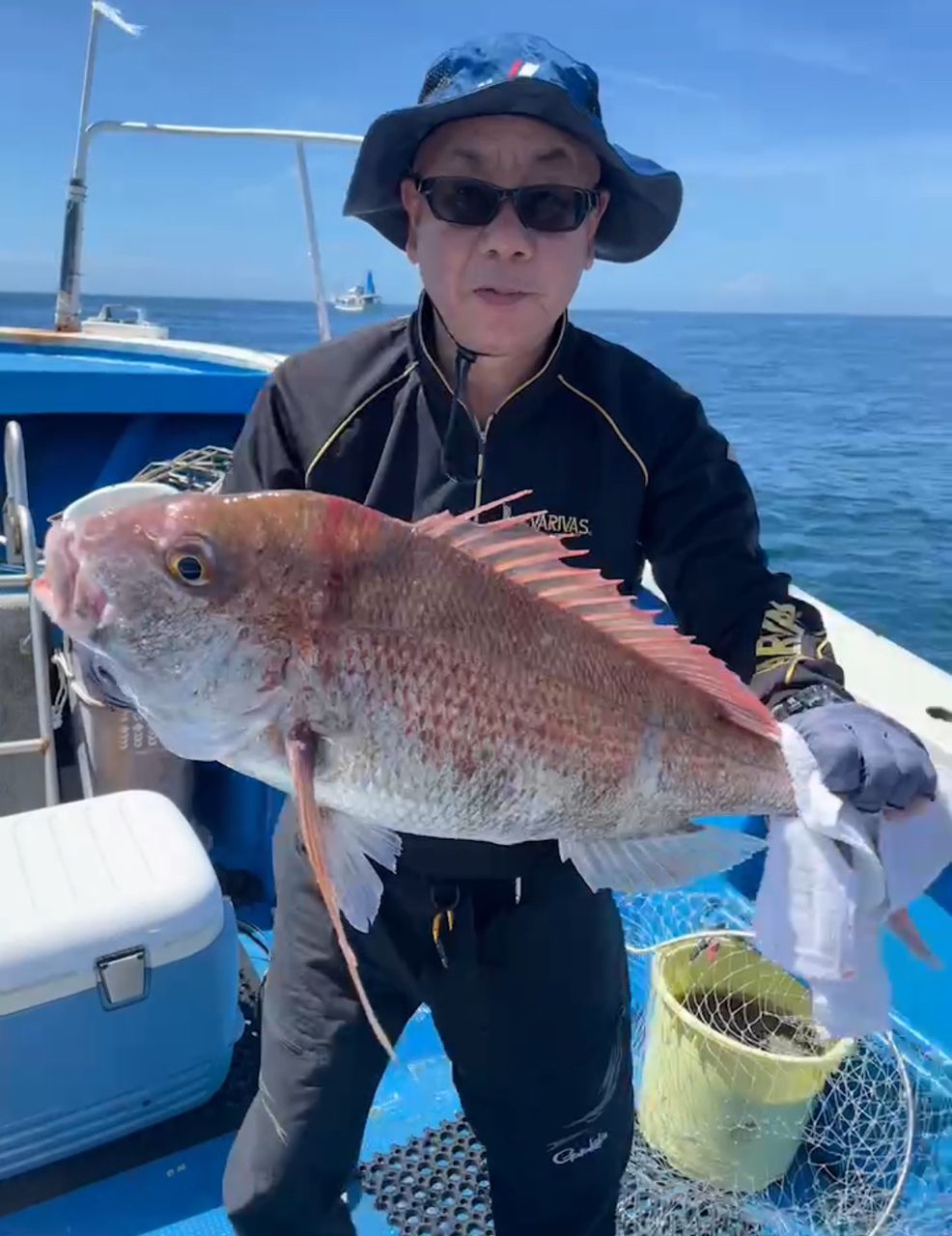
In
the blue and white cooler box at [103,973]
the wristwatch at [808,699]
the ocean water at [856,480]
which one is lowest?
the ocean water at [856,480]

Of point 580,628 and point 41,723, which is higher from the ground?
point 580,628

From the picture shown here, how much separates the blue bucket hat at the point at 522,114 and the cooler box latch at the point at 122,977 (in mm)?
1641

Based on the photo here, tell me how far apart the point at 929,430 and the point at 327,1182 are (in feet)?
62.7

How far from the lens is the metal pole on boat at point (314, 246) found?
548 cm

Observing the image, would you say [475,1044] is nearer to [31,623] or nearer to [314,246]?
[31,623]

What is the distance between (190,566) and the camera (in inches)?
52.5

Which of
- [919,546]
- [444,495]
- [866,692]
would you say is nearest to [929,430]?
[919,546]

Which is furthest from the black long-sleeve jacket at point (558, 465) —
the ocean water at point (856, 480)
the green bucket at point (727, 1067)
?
the ocean water at point (856, 480)

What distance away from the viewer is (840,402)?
22.1 metres

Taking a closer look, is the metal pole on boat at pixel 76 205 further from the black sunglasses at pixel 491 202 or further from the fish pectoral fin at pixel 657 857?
the fish pectoral fin at pixel 657 857

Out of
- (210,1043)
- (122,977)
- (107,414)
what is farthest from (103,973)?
(107,414)

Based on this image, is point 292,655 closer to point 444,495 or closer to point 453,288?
point 444,495

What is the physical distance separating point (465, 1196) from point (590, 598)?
6.02 ft

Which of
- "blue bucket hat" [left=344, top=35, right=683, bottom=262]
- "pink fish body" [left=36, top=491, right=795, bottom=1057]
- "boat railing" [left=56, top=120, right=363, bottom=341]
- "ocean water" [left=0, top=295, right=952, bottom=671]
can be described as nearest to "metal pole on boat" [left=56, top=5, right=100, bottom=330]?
"boat railing" [left=56, top=120, right=363, bottom=341]
